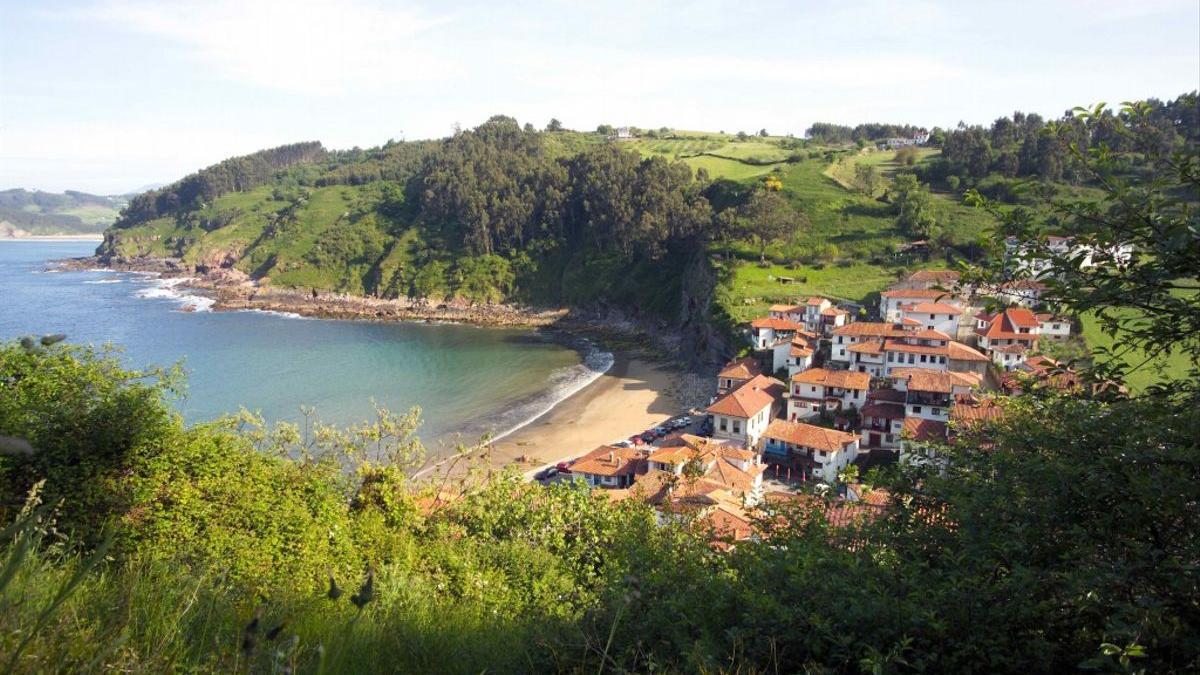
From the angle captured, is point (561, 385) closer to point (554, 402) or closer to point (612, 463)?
point (554, 402)

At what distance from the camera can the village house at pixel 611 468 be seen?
28.4 m

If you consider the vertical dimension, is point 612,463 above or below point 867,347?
below

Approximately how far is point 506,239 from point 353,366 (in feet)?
136

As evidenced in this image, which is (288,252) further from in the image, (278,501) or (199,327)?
(278,501)

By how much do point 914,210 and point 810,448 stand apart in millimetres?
42906

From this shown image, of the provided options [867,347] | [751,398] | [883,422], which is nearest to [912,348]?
[867,347]

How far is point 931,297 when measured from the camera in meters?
44.3

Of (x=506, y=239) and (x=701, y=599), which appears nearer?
(x=701, y=599)

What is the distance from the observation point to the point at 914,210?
208 feet

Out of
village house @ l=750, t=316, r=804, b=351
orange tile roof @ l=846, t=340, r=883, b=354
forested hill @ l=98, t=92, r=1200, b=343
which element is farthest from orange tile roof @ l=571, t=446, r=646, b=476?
forested hill @ l=98, t=92, r=1200, b=343

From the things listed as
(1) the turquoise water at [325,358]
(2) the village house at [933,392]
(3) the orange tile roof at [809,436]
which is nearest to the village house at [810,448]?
(3) the orange tile roof at [809,436]

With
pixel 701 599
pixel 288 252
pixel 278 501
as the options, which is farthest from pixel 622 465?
pixel 288 252

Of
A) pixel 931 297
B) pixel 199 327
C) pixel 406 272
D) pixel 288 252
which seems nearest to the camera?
pixel 931 297

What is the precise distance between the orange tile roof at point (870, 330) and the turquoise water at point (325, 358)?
19497 mm
